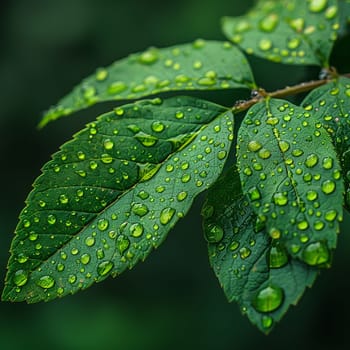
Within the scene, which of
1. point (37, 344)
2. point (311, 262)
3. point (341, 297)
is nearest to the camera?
point (311, 262)

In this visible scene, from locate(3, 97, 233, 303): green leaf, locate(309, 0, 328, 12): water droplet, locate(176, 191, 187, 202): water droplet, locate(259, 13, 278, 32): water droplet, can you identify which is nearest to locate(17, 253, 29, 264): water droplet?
locate(3, 97, 233, 303): green leaf

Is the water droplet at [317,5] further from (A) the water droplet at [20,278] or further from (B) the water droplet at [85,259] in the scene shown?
(A) the water droplet at [20,278]

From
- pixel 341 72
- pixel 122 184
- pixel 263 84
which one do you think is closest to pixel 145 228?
pixel 122 184

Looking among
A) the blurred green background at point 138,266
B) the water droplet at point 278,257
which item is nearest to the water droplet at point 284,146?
the water droplet at point 278,257

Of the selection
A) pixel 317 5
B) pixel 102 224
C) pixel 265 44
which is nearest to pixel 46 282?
pixel 102 224

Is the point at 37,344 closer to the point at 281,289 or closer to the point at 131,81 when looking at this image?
A: the point at 131,81

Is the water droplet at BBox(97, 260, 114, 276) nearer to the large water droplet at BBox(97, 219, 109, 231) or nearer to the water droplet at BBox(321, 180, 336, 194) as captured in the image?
the large water droplet at BBox(97, 219, 109, 231)

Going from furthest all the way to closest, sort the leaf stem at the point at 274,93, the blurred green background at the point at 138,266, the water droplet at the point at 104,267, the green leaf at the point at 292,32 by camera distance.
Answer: the blurred green background at the point at 138,266
the green leaf at the point at 292,32
the leaf stem at the point at 274,93
the water droplet at the point at 104,267
